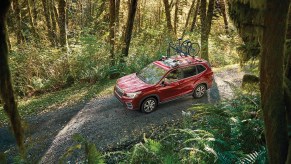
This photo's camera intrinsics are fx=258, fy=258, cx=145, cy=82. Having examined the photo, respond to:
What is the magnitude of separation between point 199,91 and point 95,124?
15.5ft

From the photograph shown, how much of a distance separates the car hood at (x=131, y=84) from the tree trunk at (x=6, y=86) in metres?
7.34

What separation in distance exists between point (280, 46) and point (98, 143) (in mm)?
6591

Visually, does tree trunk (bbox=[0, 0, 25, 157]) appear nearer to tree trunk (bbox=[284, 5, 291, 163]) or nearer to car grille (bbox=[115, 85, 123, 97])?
tree trunk (bbox=[284, 5, 291, 163])

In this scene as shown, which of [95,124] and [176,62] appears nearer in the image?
[95,124]

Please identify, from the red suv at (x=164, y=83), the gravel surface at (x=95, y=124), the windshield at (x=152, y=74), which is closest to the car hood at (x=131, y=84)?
the red suv at (x=164, y=83)

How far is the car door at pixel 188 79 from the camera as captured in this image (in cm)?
1058

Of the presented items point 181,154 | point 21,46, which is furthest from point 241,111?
point 21,46

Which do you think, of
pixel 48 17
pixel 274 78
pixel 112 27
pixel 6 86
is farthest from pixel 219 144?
pixel 48 17

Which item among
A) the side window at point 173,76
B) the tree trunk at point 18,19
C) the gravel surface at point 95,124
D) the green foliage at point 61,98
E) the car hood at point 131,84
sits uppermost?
the tree trunk at point 18,19

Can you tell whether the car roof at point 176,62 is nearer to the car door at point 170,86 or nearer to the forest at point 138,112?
the car door at point 170,86

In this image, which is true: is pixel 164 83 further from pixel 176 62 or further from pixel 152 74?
pixel 176 62

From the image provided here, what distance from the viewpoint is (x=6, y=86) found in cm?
220

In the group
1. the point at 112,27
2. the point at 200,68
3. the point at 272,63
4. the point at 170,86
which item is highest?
the point at 112,27

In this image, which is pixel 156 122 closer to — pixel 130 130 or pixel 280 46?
pixel 130 130
